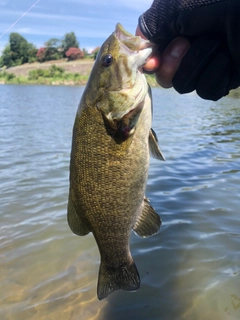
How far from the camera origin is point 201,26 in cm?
218

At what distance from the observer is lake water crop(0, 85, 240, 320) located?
12.8 ft

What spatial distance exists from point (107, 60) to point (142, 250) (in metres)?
3.45

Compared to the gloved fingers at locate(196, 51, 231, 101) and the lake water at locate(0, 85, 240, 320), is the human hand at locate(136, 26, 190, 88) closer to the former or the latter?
the gloved fingers at locate(196, 51, 231, 101)

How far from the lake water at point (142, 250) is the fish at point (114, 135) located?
1.98 meters

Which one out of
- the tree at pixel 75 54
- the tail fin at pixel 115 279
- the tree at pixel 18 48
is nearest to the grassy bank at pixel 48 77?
the tree at pixel 75 54

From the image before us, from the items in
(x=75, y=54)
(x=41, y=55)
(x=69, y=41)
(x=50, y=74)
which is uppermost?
(x=69, y=41)

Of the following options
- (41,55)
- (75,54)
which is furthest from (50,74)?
(41,55)

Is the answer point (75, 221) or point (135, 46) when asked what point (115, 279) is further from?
point (135, 46)

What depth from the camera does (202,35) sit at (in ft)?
7.48

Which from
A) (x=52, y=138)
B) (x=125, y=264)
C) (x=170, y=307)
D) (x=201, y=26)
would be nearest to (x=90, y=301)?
(x=170, y=307)

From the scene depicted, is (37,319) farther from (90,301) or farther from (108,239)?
(108,239)

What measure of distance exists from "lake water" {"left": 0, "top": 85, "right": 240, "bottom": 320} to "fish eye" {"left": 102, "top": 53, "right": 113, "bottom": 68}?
2.75 metres

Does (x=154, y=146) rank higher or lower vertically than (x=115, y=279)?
higher

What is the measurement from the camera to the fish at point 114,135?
7.32ft
